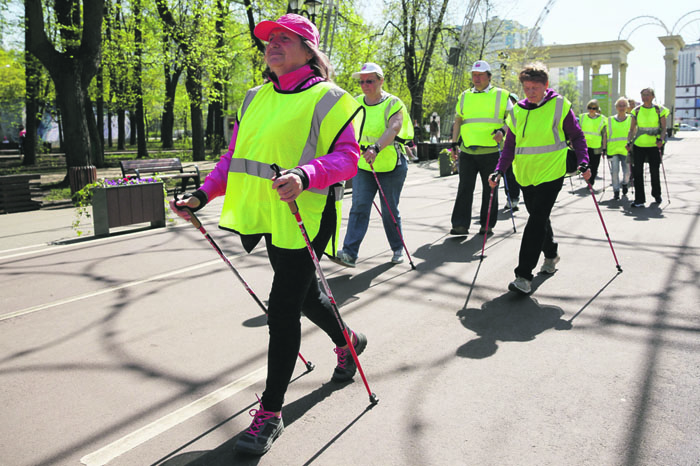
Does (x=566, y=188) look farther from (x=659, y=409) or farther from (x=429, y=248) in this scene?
(x=659, y=409)

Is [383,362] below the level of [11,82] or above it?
below

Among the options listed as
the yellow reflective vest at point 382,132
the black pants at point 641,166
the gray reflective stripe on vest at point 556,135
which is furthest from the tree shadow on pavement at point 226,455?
the black pants at point 641,166

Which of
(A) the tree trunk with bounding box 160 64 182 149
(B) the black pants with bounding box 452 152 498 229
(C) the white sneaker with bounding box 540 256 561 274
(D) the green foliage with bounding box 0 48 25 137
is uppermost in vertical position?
(D) the green foliage with bounding box 0 48 25 137

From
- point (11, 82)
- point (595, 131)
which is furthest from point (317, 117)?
point (11, 82)

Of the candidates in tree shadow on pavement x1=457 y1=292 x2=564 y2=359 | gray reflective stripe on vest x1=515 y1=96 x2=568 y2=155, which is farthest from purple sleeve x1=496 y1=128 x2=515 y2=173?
tree shadow on pavement x1=457 y1=292 x2=564 y2=359

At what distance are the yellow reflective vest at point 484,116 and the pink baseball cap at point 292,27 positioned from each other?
5285mm

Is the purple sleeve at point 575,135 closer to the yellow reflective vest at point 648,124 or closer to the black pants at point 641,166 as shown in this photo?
the black pants at point 641,166

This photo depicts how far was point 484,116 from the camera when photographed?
8.02 m

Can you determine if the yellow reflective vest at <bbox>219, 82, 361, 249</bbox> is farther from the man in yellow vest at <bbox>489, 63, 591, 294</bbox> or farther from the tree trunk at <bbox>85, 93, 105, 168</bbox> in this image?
the tree trunk at <bbox>85, 93, 105, 168</bbox>

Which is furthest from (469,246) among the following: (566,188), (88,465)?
(566,188)

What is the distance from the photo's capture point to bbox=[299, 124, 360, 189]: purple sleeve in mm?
2750

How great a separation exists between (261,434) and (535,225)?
Result: 352 centimetres

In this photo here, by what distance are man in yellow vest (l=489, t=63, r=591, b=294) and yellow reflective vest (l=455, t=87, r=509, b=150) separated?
2093 millimetres

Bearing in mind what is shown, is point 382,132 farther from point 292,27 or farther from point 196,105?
point 196,105
